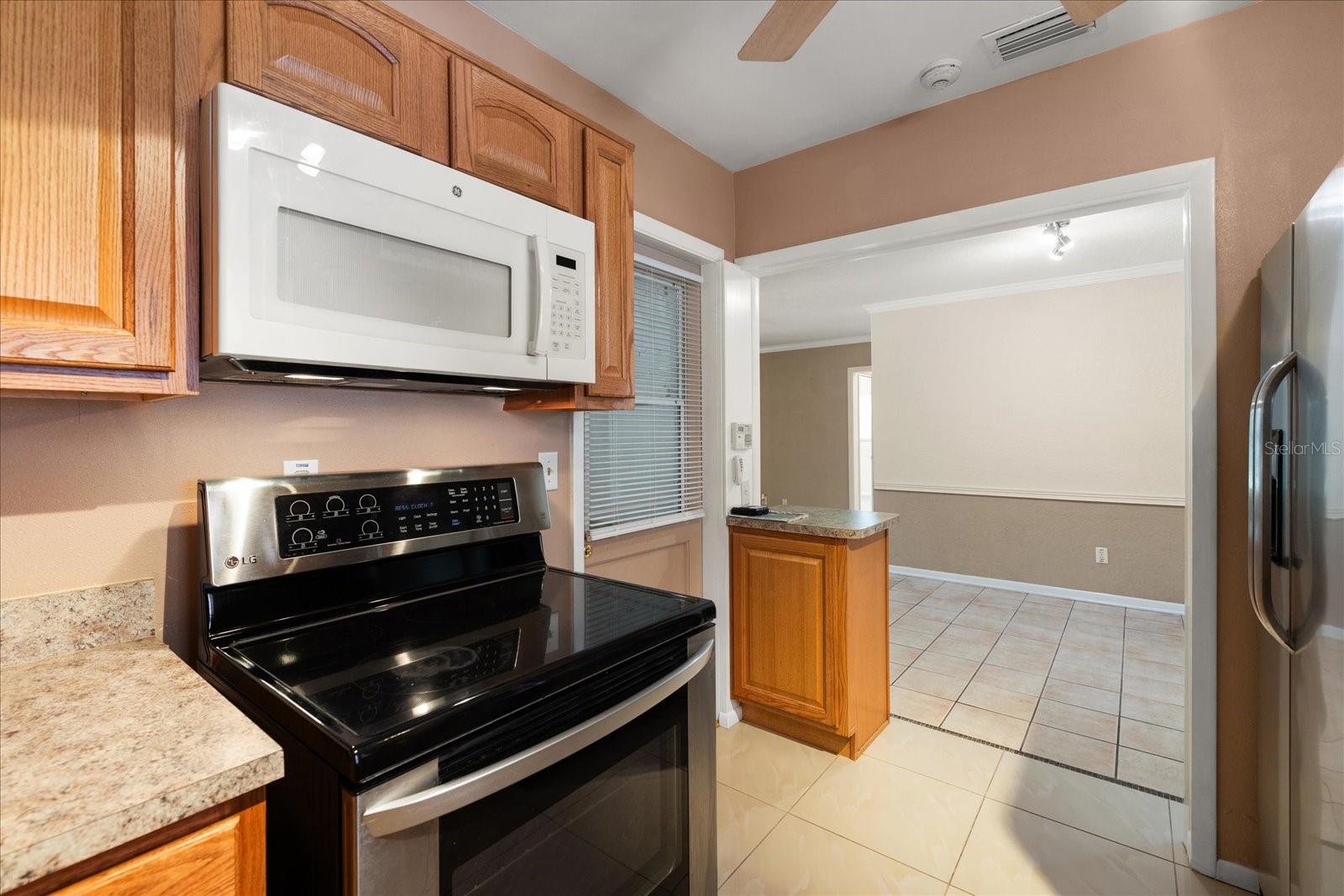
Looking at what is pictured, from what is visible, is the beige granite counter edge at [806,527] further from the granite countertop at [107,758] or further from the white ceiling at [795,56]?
the granite countertop at [107,758]

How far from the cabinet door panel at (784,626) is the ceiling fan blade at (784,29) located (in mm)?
1699

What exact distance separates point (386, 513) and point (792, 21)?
4.62 ft

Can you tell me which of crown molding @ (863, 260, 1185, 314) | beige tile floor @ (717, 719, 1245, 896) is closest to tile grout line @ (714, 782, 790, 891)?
beige tile floor @ (717, 719, 1245, 896)

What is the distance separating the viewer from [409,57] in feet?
3.95

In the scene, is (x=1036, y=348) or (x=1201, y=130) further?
(x=1036, y=348)

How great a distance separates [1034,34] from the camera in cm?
180

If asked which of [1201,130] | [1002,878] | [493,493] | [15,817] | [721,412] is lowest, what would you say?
[1002,878]

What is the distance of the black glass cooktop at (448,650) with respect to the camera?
0.83m

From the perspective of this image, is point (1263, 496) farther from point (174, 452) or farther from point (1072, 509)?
point (1072, 509)

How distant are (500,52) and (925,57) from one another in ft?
4.36

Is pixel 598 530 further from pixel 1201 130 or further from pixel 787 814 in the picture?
pixel 1201 130

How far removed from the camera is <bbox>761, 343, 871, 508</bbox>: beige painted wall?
7125 millimetres

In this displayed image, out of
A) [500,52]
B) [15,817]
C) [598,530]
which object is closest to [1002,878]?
[598,530]

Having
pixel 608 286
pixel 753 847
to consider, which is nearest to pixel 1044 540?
pixel 753 847
